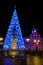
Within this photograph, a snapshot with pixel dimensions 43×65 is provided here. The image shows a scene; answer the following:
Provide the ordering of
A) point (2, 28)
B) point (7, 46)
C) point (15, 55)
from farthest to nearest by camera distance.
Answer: point (7, 46) → point (2, 28) → point (15, 55)

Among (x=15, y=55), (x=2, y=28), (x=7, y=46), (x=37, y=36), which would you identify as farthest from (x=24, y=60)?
(x=37, y=36)

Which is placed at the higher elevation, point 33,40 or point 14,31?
point 14,31

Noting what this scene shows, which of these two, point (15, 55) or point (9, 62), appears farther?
point (15, 55)

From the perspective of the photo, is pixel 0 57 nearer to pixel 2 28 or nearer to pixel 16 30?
pixel 2 28

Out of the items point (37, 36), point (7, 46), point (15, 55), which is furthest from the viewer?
point (37, 36)

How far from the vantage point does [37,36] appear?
20.5 m

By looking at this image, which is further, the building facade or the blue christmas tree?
the building facade

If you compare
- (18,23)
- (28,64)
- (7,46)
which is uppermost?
(18,23)

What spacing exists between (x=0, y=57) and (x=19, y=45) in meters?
6.33

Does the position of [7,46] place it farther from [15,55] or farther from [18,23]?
[15,55]

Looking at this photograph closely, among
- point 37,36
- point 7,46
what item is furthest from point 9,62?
point 37,36

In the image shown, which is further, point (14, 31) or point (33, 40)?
point (33, 40)

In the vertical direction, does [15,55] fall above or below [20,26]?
below

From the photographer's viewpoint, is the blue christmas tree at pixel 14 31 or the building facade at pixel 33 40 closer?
the blue christmas tree at pixel 14 31
